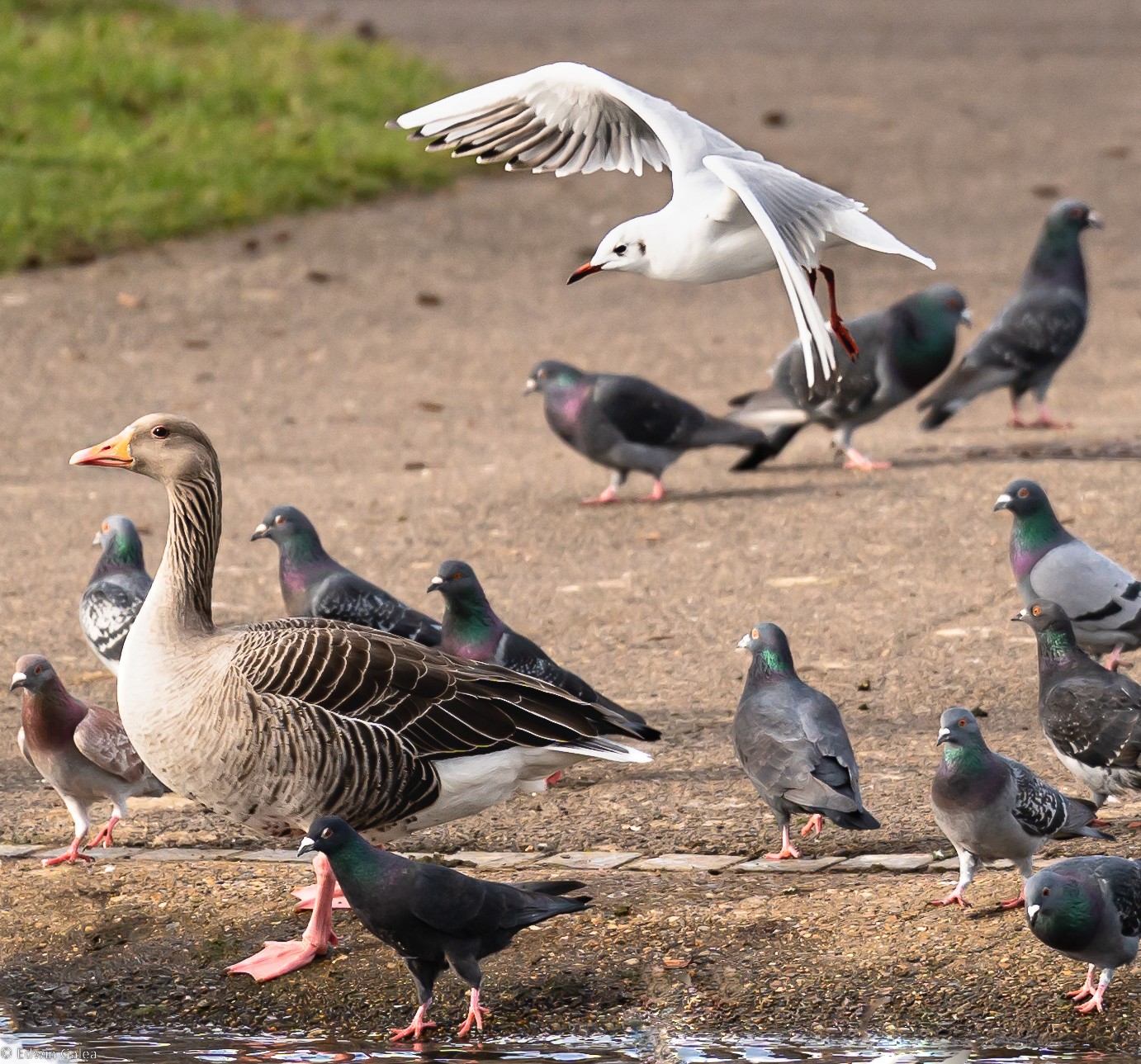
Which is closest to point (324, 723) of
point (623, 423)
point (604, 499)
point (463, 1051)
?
point (463, 1051)

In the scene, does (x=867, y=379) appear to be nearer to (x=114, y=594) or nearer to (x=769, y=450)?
(x=769, y=450)

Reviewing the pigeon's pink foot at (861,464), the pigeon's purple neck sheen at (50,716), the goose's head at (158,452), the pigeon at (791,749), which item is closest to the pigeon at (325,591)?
the pigeon's purple neck sheen at (50,716)

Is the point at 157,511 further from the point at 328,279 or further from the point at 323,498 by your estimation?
the point at 328,279

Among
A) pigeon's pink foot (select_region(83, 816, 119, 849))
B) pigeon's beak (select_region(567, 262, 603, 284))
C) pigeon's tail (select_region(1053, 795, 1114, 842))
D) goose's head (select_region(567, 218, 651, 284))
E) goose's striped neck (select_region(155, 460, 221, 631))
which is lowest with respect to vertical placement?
pigeon's pink foot (select_region(83, 816, 119, 849))

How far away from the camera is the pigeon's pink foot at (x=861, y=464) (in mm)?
10508

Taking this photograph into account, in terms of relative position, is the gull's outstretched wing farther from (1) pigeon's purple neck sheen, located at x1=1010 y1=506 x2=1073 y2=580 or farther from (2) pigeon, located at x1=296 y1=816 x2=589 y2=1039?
(2) pigeon, located at x1=296 y1=816 x2=589 y2=1039

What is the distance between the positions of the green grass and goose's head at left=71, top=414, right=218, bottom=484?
8482mm

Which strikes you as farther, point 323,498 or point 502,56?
point 502,56

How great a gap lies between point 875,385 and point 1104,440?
1347mm

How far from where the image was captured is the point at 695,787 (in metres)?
6.49

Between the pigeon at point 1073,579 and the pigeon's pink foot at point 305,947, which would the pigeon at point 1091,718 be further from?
the pigeon's pink foot at point 305,947

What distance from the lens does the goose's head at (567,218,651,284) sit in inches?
238

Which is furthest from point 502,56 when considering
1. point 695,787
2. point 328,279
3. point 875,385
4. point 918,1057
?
point 918,1057

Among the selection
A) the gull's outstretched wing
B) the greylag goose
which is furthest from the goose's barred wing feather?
the gull's outstretched wing
